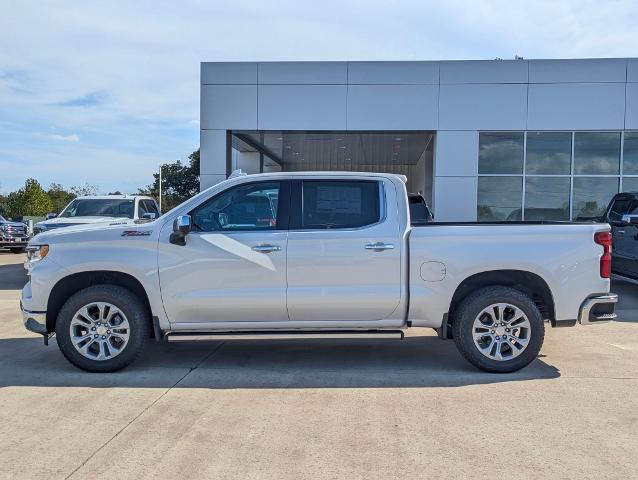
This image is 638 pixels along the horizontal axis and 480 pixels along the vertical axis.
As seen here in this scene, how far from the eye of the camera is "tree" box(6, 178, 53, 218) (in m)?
40.6

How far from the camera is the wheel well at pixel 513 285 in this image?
6.00 metres

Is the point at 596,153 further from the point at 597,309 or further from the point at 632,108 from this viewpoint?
the point at 597,309

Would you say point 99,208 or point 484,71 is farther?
point 484,71

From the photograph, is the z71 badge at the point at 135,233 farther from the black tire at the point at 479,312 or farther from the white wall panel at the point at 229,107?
the white wall panel at the point at 229,107

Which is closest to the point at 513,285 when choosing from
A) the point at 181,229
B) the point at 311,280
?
the point at 311,280

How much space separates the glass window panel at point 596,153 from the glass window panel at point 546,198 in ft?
2.08

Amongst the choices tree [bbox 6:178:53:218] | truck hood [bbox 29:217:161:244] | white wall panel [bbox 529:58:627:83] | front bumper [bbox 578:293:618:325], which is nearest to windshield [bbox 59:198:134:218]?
truck hood [bbox 29:217:161:244]

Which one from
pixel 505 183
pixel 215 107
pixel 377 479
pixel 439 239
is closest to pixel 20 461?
pixel 377 479

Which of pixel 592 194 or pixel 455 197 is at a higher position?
pixel 592 194

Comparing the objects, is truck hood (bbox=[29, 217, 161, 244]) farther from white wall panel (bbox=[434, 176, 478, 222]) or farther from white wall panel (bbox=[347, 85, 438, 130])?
white wall panel (bbox=[434, 176, 478, 222])

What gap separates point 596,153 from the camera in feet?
Result: 51.0

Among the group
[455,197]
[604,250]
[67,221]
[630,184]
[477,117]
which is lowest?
[604,250]

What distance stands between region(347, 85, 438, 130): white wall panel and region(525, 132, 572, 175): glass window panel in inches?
103

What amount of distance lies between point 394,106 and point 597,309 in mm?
10452
